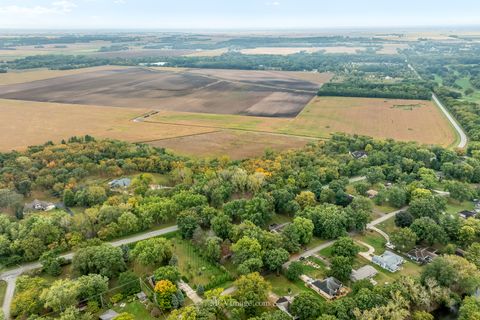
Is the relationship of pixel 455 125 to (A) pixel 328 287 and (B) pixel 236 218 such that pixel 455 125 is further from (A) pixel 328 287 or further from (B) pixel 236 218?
(A) pixel 328 287

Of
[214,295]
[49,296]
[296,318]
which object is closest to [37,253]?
[49,296]

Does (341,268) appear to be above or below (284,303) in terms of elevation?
above

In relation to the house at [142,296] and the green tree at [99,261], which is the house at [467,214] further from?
the green tree at [99,261]

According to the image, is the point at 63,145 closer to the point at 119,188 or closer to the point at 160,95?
the point at 119,188

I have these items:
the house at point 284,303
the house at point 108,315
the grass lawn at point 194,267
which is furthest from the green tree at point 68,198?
the house at point 284,303

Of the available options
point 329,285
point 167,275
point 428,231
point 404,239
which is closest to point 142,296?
point 167,275

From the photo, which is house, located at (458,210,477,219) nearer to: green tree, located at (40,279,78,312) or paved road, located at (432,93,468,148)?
paved road, located at (432,93,468,148)
